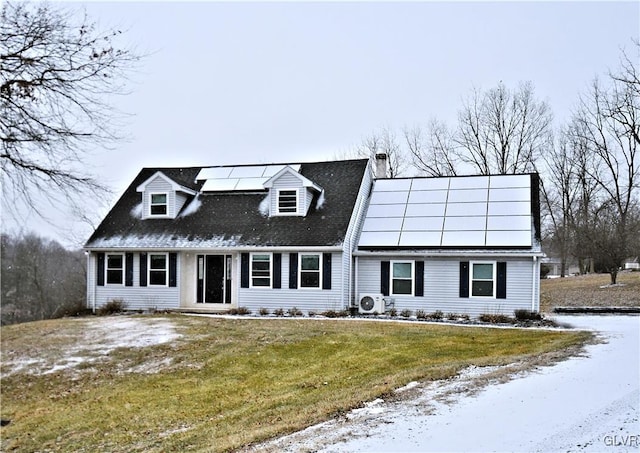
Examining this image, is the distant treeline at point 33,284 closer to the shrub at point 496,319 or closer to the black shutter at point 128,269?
the black shutter at point 128,269

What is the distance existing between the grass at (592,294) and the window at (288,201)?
9779mm

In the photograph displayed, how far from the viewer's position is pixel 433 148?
123 feet

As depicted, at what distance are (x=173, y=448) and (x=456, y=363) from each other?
16.7ft

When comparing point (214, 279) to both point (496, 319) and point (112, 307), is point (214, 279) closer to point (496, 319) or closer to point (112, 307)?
point (112, 307)

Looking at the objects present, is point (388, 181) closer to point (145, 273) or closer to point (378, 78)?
point (378, 78)

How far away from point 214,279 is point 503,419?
15.1 m

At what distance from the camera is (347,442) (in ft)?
18.6

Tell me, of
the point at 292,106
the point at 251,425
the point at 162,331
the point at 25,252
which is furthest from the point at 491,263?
the point at 25,252

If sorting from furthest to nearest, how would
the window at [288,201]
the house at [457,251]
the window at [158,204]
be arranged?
the window at [158,204]
the window at [288,201]
the house at [457,251]

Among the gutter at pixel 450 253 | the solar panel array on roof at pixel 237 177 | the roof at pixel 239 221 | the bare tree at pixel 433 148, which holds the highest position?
the bare tree at pixel 433 148

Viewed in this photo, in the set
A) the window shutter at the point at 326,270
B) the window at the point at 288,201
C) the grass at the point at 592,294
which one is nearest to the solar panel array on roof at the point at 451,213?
the window shutter at the point at 326,270

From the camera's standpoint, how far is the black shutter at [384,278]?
60.3ft

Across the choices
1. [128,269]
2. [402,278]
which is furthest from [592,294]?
[128,269]

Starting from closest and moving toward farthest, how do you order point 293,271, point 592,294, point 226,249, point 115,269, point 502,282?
point 502,282 < point 293,271 < point 226,249 < point 115,269 < point 592,294
